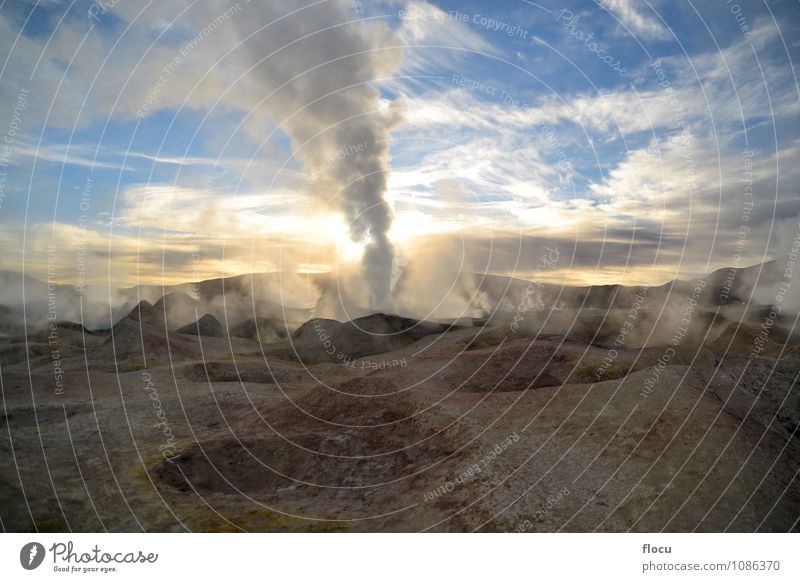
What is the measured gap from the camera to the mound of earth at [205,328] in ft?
315

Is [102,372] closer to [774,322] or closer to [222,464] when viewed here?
[222,464]

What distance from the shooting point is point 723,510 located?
2045 cm

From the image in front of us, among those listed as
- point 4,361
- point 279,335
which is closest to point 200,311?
point 279,335
